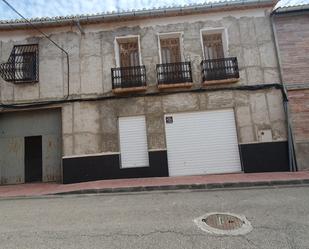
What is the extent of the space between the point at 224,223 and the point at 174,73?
23.5ft

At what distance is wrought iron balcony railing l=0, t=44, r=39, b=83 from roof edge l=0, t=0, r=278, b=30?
3.20ft

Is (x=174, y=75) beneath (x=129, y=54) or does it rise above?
Answer: beneath

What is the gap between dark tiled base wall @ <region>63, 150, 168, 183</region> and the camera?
1011 centimetres

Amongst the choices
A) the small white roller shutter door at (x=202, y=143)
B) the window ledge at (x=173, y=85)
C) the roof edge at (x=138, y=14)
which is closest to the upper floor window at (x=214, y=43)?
the roof edge at (x=138, y=14)

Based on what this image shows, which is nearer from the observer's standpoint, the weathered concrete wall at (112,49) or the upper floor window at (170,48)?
the weathered concrete wall at (112,49)

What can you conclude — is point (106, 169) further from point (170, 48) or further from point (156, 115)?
point (170, 48)

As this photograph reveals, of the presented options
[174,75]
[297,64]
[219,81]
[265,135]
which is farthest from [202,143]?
[297,64]

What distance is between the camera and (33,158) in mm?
11188

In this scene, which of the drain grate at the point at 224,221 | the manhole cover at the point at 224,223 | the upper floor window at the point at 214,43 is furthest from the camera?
the upper floor window at the point at 214,43

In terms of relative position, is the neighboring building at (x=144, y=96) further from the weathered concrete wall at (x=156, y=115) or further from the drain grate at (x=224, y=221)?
the drain grate at (x=224, y=221)

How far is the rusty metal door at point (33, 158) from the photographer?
11086mm

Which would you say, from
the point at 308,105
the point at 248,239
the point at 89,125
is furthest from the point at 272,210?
the point at 89,125

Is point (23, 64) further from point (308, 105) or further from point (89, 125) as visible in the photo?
point (308, 105)

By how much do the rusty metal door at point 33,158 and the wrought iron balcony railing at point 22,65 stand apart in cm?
267
